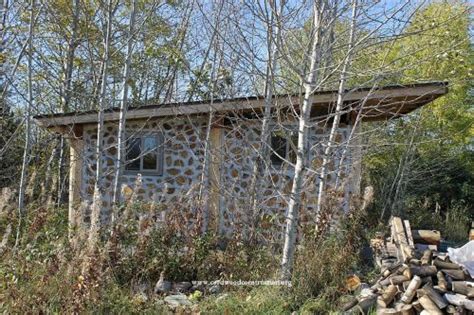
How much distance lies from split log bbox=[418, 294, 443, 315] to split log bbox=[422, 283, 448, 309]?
0.03 m

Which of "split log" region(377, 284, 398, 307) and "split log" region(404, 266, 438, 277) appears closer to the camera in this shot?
"split log" region(377, 284, 398, 307)

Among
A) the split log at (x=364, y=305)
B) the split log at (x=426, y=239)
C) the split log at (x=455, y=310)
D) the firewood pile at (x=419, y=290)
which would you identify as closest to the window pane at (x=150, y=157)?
A: the split log at (x=426, y=239)

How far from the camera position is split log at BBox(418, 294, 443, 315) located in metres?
4.27

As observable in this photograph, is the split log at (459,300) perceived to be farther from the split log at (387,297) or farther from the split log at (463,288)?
the split log at (387,297)

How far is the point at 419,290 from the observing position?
14.7ft

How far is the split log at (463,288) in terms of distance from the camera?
4.43 meters

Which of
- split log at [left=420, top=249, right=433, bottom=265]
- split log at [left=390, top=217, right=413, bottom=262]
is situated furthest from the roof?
split log at [left=420, top=249, right=433, bottom=265]

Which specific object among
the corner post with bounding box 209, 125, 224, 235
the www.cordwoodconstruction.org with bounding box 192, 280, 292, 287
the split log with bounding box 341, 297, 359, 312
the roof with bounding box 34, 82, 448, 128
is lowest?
the split log with bounding box 341, 297, 359, 312

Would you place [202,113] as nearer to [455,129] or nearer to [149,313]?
[149,313]

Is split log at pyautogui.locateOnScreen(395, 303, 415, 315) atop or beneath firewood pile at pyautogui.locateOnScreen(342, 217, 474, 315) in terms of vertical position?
beneath

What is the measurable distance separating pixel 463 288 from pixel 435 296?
391 millimetres

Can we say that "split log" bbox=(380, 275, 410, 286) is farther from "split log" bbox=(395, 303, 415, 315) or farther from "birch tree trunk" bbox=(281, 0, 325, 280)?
"birch tree trunk" bbox=(281, 0, 325, 280)

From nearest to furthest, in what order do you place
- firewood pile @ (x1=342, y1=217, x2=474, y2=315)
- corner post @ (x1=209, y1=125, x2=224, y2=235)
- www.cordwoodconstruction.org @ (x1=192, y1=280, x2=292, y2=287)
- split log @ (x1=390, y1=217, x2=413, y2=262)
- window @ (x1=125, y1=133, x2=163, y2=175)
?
firewood pile @ (x1=342, y1=217, x2=474, y2=315) → www.cordwoodconstruction.org @ (x1=192, y1=280, x2=292, y2=287) → split log @ (x1=390, y1=217, x2=413, y2=262) → corner post @ (x1=209, y1=125, x2=224, y2=235) → window @ (x1=125, y1=133, x2=163, y2=175)

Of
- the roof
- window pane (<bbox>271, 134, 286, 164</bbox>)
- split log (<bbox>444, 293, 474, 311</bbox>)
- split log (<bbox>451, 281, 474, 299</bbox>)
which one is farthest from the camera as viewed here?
window pane (<bbox>271, 134, 286, 164</bbox>)
